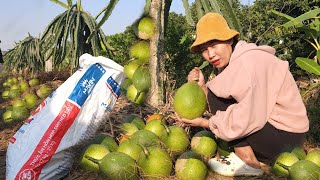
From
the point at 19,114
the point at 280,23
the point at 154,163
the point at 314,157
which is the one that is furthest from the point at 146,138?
the point at 280,23

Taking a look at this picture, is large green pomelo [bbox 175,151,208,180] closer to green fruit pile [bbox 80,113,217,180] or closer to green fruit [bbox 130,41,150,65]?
green fruit pile [bbox 80,113,217,180]

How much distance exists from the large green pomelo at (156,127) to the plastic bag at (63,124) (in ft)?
1.25

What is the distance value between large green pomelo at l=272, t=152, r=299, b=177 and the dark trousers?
53 millimetres

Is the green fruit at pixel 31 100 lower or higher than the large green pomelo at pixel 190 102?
lower

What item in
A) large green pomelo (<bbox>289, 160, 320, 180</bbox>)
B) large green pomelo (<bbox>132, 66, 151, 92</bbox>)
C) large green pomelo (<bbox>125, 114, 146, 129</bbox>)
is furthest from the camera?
large green pomelo (<bbox>132, 66, 151, 92</bbox>)

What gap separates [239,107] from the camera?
7.57 feet

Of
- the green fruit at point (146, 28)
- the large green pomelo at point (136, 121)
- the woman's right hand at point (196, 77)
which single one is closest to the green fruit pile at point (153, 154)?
the large green pomelo at point (136, 121)

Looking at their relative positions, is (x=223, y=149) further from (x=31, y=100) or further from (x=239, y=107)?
(x=31, y=100)

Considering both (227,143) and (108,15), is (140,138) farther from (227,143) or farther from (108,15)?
(108,15)

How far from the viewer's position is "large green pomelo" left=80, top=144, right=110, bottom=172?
2.60 metres

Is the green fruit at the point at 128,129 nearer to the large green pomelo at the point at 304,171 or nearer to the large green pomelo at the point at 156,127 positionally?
the large green pomelo at the point at 156,127

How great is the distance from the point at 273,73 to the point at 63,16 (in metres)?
5.62

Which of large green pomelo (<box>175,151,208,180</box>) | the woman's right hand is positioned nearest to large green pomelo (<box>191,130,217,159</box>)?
large green pomelo (<box>175,151,208,180</box>)

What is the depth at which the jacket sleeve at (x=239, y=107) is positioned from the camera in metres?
2.30
